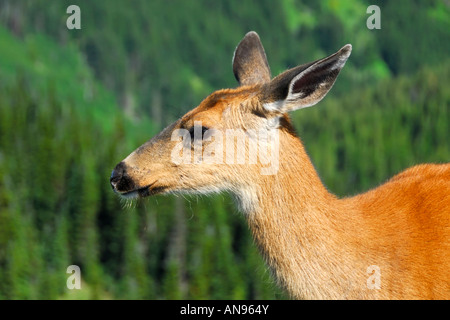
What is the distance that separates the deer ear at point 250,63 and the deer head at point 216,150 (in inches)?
40.0

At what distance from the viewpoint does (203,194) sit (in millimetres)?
10172

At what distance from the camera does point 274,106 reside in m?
9.48

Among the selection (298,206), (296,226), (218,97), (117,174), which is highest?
(218,97)

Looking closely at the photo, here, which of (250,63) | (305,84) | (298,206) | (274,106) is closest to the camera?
(305,84)

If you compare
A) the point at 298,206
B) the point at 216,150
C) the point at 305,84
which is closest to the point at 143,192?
the point at 216,150

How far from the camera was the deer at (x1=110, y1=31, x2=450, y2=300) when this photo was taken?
9414mm

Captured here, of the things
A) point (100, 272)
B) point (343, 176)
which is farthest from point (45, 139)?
point (343, 176)

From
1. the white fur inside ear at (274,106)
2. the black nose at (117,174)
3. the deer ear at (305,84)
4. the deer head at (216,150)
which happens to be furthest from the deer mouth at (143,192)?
the deer ear at (305,84)

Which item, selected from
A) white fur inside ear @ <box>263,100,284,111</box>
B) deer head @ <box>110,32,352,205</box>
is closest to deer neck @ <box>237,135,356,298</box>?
deer head @ <box>110,32,352,205</box>

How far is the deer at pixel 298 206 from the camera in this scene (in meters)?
9.41

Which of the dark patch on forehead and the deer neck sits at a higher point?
the dark patch on forehead

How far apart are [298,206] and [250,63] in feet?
9.06

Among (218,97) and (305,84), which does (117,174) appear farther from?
(305,84)

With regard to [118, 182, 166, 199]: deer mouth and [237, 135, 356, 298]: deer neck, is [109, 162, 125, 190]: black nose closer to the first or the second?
[118, 182, 166, 199]: deer mouth
